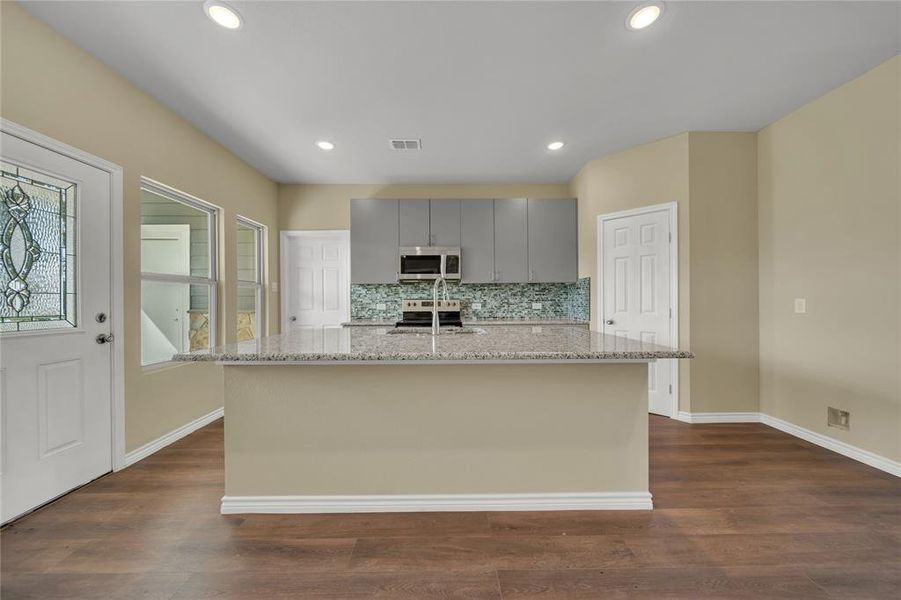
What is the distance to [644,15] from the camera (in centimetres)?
186

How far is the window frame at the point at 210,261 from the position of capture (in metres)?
2.80

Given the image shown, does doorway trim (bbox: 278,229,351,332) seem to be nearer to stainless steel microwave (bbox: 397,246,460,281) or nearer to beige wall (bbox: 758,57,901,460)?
stainless steel microwave (bbox: 397,246,460,281)

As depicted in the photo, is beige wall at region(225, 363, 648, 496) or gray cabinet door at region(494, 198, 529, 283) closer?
beige wall at region(225, 363, 648, 496)

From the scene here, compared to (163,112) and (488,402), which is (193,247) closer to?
(163,112)

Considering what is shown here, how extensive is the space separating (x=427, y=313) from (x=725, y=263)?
9.80 ft

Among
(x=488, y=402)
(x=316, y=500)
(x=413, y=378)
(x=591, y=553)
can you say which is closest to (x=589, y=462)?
(x=591, y=553)

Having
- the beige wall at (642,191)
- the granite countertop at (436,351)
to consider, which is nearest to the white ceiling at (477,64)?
the beige wall at (642,191)

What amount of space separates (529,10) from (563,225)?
9.04ft

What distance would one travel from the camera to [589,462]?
194 cm

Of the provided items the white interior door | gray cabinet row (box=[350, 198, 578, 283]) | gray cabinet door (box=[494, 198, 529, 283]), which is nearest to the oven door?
gray cabinet row (box=[350, 198, 578, 283])

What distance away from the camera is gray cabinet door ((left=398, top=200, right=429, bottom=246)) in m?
4.36

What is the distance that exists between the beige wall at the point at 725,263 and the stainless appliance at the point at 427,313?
7.82ft

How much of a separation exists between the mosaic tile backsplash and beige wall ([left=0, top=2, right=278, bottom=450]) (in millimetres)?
1432

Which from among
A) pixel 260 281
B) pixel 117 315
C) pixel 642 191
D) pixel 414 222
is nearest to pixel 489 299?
pixel 414 222
